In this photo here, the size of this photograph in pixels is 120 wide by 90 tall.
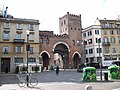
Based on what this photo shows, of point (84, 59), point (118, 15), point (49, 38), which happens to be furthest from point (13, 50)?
point (118, 15)

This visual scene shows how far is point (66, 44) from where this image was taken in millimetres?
63062

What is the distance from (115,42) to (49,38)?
70.4ft

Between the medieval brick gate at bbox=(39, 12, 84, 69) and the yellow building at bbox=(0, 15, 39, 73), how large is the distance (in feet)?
23.6

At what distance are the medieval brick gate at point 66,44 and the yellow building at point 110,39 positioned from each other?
24.4 feet

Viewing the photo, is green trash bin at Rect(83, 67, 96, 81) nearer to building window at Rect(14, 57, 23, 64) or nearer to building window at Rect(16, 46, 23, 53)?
building window at Rect(14, 57, 23, 64)

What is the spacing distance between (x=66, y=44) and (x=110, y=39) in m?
14.4

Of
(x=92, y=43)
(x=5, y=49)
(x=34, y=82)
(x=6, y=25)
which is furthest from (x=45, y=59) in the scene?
(x=34, y=82)

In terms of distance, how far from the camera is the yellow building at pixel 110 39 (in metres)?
64.1

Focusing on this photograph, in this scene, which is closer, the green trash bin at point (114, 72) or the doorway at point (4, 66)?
the green trash bin at point (114, 72)

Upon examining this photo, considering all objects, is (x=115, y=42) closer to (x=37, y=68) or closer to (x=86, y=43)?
(x=86, y=43)

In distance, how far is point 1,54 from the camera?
48562mm

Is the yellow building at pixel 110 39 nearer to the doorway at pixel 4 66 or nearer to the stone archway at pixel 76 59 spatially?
the stone archway at pixel 76 59

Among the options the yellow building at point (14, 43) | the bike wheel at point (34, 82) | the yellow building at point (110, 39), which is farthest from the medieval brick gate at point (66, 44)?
the bike wheel at point (34, 82)

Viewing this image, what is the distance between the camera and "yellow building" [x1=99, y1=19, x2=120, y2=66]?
6412cm
